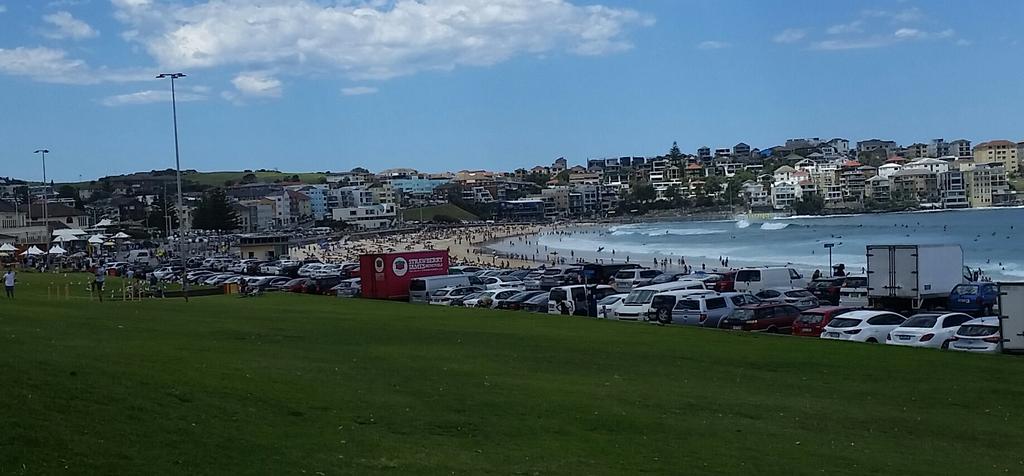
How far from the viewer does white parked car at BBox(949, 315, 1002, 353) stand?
22172 mm

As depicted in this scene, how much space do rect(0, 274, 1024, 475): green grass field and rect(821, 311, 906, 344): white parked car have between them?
1462mm

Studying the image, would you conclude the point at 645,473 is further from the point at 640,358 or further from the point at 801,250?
A: the point at 801,250

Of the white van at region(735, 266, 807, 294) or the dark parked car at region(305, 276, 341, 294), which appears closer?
the white van at region(735, 266, 807, 294)

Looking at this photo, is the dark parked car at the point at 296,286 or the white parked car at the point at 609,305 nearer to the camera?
the white parked car at the point at 609,305

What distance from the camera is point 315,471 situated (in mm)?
10273

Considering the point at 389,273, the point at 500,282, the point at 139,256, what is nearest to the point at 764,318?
the point at 389,273

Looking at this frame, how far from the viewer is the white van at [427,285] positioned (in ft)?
138

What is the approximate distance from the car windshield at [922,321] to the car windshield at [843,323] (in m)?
1.05

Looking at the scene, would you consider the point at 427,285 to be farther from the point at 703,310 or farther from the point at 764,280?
the point at 703,310

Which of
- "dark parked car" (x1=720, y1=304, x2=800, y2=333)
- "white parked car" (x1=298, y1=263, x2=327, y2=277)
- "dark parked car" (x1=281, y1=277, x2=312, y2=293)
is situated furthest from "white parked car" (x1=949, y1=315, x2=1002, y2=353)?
"white parked car" (x1=298, y1=263, x2=327, y2=277)

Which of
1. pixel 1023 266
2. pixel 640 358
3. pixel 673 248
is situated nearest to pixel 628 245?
pixel 673 248

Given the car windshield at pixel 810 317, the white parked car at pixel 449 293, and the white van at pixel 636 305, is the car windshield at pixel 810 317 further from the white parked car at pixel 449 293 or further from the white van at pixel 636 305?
the white parked car at pixel 449 293

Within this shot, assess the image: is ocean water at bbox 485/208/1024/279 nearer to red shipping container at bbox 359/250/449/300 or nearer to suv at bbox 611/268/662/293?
suv at bbox 611/268/662/293

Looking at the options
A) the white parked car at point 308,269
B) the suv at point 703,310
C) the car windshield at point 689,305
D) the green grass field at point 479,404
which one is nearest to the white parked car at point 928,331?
the green grass field at point 479,404
